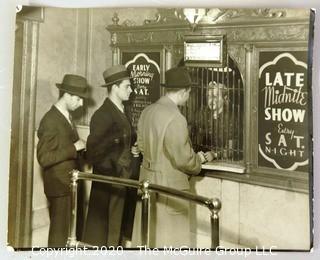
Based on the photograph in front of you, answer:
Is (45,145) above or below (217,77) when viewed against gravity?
below

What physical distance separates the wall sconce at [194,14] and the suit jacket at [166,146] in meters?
0.24

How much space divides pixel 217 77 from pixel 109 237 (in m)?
0.57

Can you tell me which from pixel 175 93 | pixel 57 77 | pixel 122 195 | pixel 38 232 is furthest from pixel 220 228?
pixel 57 77

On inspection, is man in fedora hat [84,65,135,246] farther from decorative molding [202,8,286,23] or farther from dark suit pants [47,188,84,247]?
decorative molding [202,8,286,23]

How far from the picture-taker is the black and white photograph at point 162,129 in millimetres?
1279

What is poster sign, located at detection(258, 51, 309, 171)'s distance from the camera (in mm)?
1283

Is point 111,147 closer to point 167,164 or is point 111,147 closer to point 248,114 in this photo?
point 167,164

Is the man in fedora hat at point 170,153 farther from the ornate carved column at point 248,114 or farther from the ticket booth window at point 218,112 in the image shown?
the ornate carved column at point 248,114

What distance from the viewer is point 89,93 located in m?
1.31

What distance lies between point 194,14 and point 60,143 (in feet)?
1.82

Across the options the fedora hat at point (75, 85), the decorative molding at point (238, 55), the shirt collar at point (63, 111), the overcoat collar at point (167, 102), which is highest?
the decorative molding at point (238, 55)

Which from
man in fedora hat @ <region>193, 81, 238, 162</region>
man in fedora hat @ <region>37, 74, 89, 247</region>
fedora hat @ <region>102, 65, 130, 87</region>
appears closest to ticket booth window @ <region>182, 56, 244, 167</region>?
man in fedora hat @ <region>193, 81, 238, 162</region>

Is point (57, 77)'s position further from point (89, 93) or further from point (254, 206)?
point (254, 206)

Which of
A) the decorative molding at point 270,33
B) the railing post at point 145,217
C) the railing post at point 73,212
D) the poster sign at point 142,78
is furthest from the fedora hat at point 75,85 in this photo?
the decorative molding at point 270,33
